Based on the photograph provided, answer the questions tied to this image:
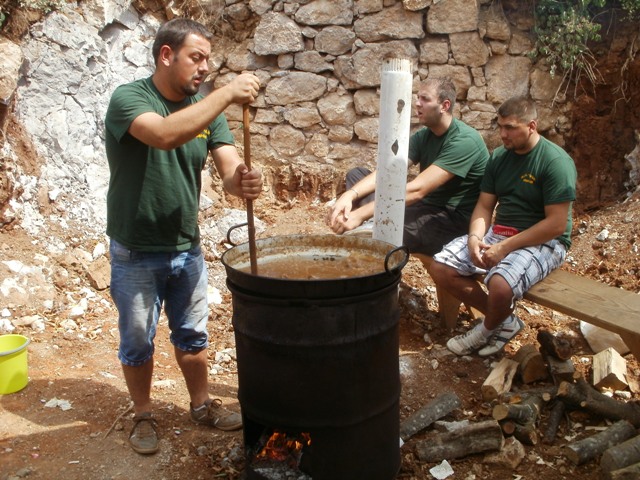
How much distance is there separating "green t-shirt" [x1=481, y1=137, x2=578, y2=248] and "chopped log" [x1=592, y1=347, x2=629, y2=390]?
81cm

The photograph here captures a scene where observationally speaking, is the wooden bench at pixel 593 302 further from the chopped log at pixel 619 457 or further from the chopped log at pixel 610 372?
the chopped log at pixel 619 457

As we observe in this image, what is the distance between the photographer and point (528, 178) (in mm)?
4027

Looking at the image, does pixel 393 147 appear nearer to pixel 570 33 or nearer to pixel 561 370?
pixel 561 370

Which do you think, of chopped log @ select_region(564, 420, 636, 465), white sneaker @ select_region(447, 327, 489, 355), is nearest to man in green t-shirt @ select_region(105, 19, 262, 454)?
white sneaker @ select_region(447, 327, 489, 355)

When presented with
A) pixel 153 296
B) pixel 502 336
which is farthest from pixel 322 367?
pixel 502 336

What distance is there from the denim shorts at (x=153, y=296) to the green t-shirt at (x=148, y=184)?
0.28ft

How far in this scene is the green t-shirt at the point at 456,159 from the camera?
4480mm

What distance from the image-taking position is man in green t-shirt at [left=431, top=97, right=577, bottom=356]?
3871mm

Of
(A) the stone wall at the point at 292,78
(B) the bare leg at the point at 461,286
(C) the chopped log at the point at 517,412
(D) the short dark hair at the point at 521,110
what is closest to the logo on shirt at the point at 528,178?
(D) the short dark hair at the point at 521,110

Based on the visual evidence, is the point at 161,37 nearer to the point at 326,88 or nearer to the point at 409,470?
the point at 409,470

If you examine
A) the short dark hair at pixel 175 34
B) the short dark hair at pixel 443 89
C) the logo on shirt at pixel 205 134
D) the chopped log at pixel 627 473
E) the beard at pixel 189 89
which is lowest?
the chopped log at pixel 627 473

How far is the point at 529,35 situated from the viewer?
20.5 ft

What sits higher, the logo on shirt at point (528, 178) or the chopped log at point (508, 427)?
the logo on shirt at point (528, 178)

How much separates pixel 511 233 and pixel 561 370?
976mm
